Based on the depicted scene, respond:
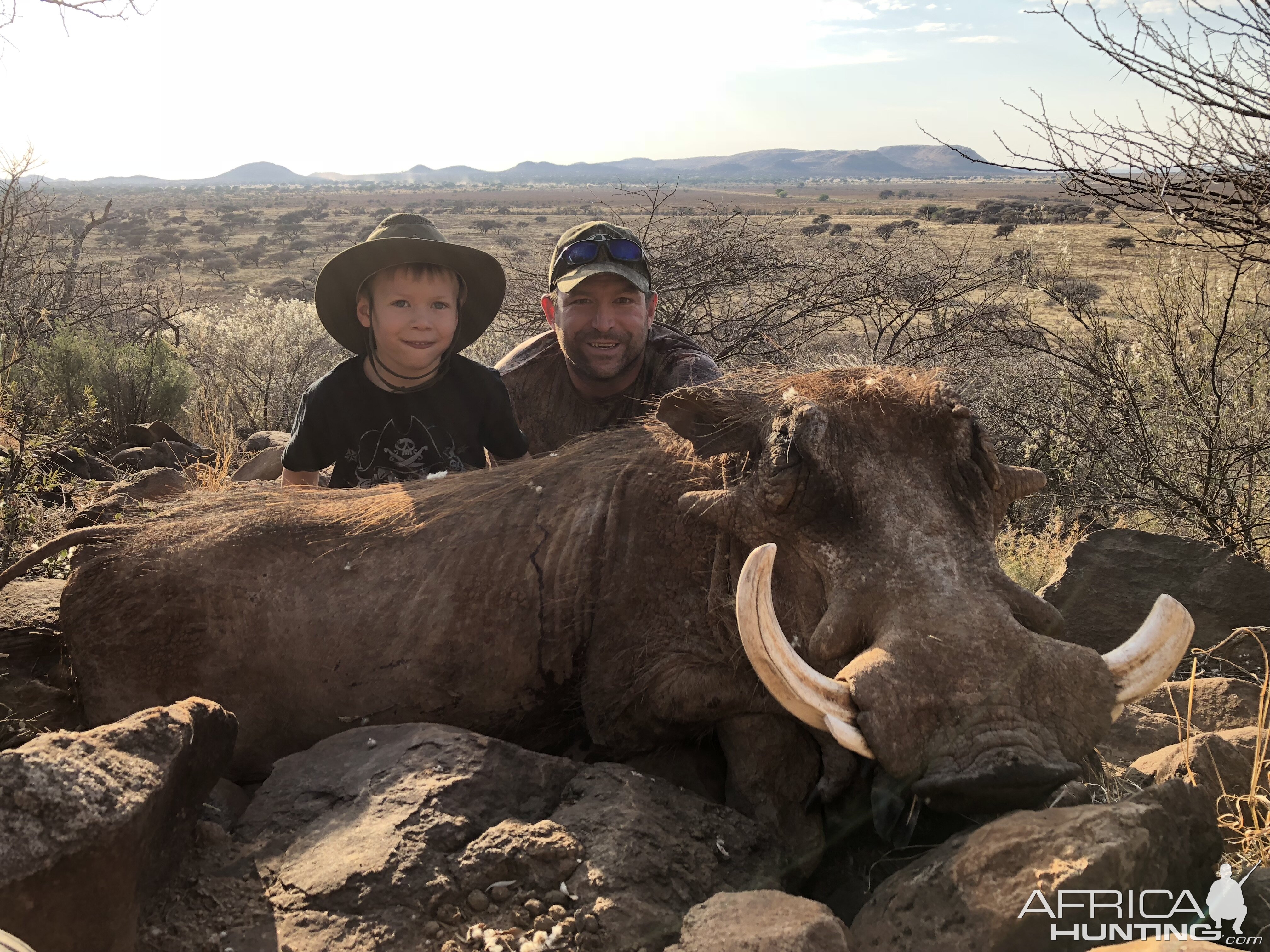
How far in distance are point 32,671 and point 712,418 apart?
95.0 inches

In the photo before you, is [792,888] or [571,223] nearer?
[792,888]

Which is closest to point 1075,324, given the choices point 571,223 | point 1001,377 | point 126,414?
point 1001,377

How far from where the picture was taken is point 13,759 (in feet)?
5.69

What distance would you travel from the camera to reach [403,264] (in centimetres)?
409

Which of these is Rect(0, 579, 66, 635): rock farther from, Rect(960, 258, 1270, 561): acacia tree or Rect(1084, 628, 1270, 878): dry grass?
Rect(960, 258, 1270, 561): acacia tree

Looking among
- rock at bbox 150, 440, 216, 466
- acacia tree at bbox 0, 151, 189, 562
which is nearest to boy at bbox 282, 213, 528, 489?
acacia tree at bbox 0, 151, 189, 562

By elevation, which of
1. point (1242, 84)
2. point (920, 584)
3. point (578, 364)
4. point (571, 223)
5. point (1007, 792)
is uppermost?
point (571, 223)

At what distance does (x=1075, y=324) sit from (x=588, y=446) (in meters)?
12.9

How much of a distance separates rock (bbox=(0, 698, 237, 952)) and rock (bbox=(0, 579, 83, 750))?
1.21 metres

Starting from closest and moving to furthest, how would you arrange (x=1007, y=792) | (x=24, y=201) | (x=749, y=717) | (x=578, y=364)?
1. (x=1007, y=792)
2. (x=749, y=717)
3. (x=578, y=364)
4. (x=24, y=201)

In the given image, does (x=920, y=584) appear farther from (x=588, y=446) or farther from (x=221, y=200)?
(x=221, y=200)

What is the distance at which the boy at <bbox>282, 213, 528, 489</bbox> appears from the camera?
406cm

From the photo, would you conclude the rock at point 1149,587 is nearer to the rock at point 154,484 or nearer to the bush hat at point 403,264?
the bush hat at point 403,264

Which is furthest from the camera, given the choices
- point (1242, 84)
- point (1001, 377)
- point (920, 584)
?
point (1001, 377)
